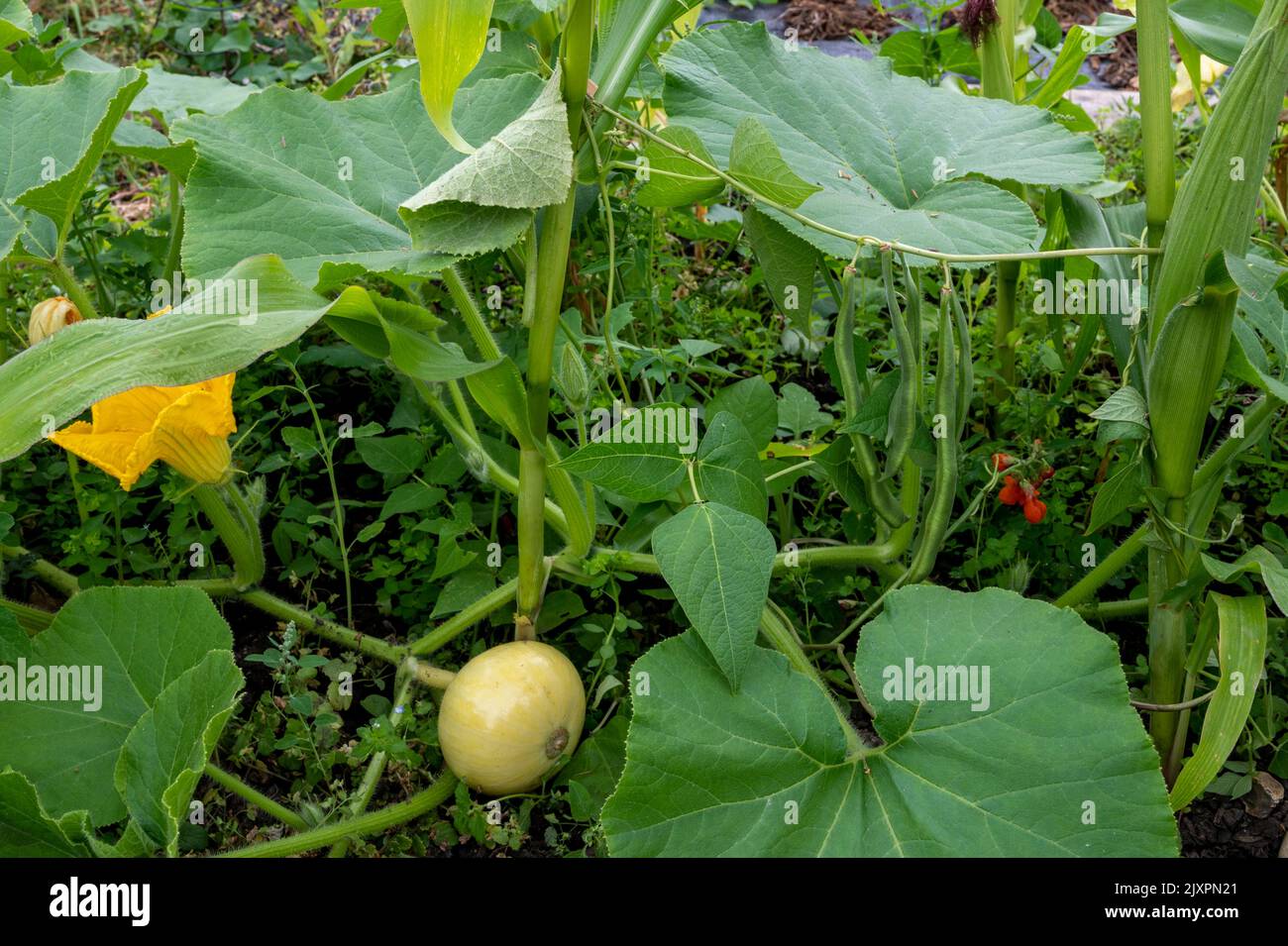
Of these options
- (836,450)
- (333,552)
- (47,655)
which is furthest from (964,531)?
(47,655)

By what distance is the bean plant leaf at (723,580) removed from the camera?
118cm

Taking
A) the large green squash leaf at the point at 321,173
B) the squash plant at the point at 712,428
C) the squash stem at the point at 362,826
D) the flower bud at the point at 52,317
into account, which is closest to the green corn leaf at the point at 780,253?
the squash plant at the point at 712,428

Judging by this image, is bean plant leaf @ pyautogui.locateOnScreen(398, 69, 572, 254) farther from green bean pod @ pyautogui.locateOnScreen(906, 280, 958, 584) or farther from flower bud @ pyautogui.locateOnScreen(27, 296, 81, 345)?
flower bud @ pyautogui.locateOnScreen(27, 296, 81, 345)

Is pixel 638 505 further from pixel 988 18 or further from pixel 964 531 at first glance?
pixel 988 18

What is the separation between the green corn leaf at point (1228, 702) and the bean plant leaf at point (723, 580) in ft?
1.61

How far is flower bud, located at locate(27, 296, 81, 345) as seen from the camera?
148cm

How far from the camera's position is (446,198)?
44.1 inches

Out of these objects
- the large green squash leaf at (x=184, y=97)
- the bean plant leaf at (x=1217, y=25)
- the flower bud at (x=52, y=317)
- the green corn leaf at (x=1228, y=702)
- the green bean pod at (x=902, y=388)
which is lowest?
the green corn leaf at (x=1228, y=702)

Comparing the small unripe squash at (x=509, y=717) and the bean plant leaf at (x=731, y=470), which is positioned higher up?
the bean plant leaf at (x=731, y=470)

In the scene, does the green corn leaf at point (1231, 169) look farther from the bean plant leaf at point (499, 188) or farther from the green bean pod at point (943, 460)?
the bean plant leaf at point (499, 188)

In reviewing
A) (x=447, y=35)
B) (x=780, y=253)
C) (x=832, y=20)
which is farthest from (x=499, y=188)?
(x=832, y=20)

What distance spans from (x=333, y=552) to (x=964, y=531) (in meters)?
0.96

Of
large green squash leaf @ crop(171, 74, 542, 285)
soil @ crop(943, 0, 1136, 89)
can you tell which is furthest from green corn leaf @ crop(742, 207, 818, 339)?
soil @ crop(943, 0, 1136, 89)

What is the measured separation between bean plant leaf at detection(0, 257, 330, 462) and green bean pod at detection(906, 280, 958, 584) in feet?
2.21
